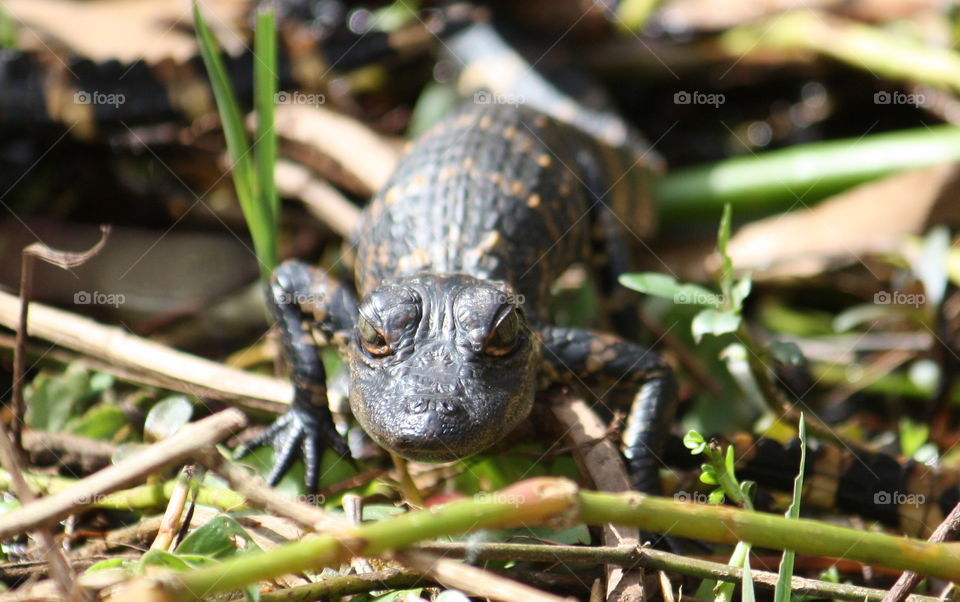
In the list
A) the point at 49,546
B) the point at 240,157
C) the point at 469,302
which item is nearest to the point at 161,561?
the point at 49,546

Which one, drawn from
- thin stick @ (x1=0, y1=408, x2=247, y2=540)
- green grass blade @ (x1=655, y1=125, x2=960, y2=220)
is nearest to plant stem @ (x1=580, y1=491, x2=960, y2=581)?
thin stick @ (x1=0, y1=408, x2=247, y2=540)

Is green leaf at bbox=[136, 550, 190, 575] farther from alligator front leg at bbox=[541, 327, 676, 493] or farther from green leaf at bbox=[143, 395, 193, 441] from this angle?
alligator front leg at bbox=[541, 327, 676, 493]

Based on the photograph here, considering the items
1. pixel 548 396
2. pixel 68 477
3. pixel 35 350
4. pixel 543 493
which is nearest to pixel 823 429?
pixel 548 396

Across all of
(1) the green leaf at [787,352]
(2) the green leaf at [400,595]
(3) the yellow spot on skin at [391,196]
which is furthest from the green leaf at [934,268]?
(2) the green leaf at [400,595]

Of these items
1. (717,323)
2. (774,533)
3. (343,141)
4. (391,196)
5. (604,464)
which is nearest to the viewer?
(774,533)

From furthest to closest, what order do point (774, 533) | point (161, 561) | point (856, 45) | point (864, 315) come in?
point (856, 45) < point (864, 315) < point (161, 561) < point (774, 533)

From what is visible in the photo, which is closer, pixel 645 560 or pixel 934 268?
pixel 645 560

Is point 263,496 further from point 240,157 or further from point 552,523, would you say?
point 240,157
